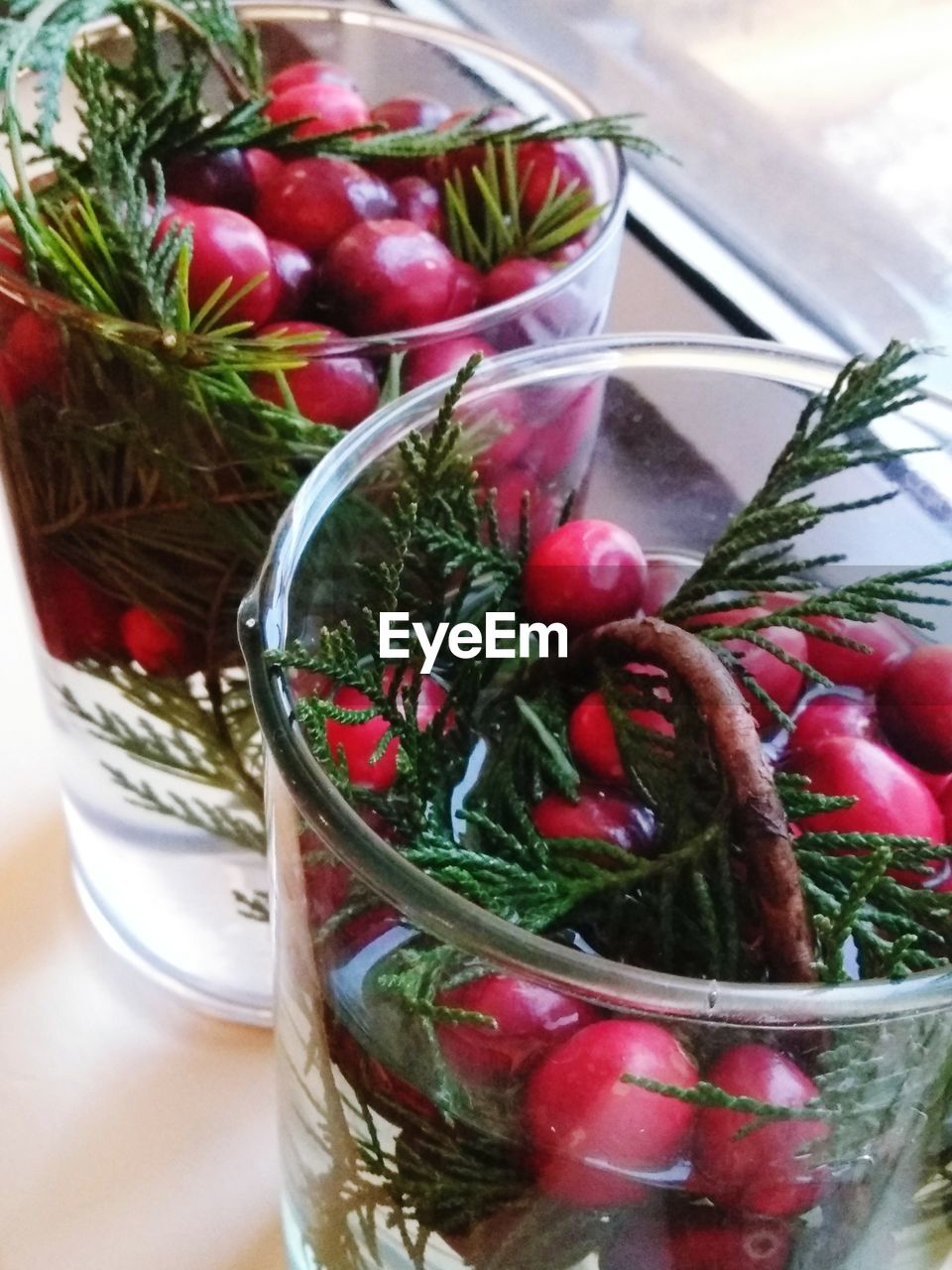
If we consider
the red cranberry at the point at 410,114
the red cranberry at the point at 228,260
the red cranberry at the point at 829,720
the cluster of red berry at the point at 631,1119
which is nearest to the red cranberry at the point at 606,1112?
the cluster of red berry at the point at 631,1119

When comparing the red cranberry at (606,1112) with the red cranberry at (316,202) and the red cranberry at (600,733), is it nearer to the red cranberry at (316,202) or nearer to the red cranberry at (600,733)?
the red cranberry at (600,733)

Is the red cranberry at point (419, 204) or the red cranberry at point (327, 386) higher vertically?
the red cranberry at point (419, 204)

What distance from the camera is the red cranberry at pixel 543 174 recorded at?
1.38 ft

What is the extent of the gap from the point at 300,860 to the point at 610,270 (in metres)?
0.21

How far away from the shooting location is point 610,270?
40 cm

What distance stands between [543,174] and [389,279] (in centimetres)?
9

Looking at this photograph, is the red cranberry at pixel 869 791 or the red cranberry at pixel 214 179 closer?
the red cranberry at pixel 869 791

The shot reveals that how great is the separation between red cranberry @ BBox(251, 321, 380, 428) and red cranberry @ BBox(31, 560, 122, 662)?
0.30 feet

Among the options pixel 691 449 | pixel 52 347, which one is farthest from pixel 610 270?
pixel 52 347

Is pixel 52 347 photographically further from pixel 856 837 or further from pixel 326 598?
pixel 856 837

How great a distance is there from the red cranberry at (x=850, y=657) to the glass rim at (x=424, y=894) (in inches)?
4.4

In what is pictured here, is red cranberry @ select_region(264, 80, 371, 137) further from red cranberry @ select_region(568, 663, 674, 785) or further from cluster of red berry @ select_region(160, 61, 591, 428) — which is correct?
red cranberry @ select_region(568, 663, 674, 785)

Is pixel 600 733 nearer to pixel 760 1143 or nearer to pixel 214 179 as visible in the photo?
pixel 760 1143

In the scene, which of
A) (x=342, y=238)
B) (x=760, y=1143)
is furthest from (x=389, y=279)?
(x=760, y=1143)
